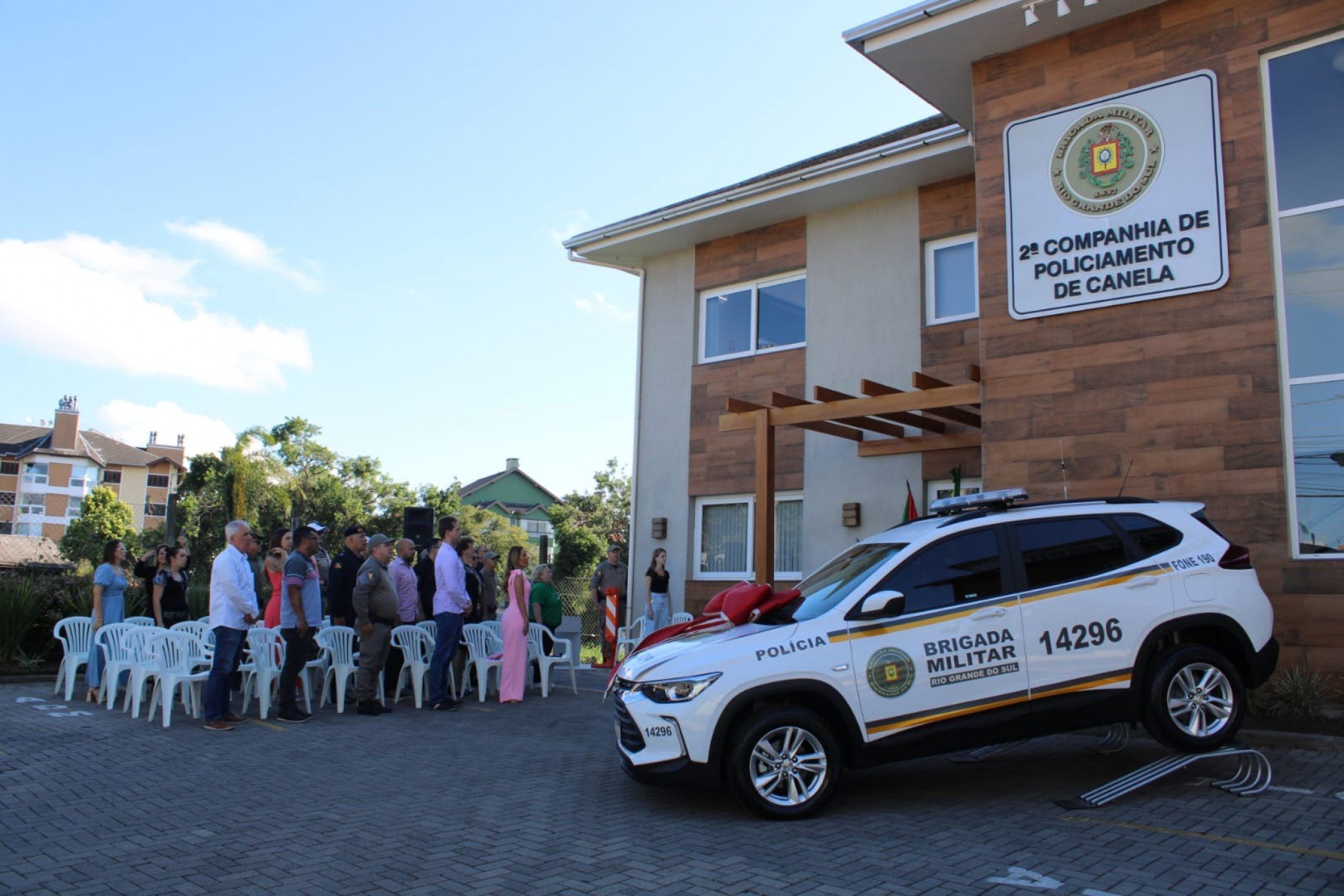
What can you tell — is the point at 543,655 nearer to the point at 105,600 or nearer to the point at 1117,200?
the point at 105,600

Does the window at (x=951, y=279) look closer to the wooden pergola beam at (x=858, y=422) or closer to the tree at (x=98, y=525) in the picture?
the wooden pergola beam at (x=858, y=422)

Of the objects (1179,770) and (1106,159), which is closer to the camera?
Answer: (1179,770)

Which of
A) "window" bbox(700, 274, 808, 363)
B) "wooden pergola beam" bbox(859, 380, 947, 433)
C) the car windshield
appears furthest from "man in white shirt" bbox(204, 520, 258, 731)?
"window" bbox(700, 274, 808, 363)

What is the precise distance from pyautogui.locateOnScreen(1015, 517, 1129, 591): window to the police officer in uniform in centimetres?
679

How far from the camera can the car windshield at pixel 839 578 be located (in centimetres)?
631

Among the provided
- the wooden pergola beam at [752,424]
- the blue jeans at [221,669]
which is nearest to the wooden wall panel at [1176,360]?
the wooden pergola beam at [752,424]

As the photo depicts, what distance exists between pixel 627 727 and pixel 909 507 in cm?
730

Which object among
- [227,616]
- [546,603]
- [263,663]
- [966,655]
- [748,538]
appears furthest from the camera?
[748,538]

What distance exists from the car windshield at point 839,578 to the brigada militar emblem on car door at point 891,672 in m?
0.43

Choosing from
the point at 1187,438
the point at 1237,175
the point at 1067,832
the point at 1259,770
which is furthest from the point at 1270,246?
the point at 1067,832

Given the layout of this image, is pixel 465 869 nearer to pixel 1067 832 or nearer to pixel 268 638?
pixel 1067 832

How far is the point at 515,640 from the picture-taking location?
36.3 ft

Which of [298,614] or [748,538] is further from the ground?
[748,538]


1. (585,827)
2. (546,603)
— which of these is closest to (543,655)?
(546,603)
